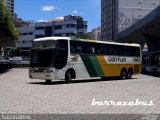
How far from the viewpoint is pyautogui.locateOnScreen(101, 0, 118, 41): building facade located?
143 meters

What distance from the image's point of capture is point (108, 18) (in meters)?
153

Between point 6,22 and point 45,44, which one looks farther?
point 6,22

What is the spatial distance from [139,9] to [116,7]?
7.83 metres

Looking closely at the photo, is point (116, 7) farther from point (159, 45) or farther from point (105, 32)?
point (159, 45)

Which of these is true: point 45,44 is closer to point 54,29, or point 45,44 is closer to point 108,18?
point 54,29

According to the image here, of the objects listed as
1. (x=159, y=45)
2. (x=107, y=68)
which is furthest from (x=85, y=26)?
(x=107, y=68)

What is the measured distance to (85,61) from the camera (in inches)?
1021

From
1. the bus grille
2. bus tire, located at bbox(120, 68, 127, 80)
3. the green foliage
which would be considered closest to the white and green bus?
bus tire, located at bbox(120, 68, 127, 80)

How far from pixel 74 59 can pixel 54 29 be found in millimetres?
118554

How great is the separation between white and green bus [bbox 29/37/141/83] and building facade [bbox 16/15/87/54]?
105 meters

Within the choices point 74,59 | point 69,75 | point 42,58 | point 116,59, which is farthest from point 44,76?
point 116,59

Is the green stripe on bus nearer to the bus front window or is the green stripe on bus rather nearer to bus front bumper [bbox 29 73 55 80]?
the bus front window

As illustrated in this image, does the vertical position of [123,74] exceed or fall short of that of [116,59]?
it falls short

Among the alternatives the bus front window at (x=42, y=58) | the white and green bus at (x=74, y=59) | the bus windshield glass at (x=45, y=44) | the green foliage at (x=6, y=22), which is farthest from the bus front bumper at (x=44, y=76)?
the green foliage at (x=6, y=22)
